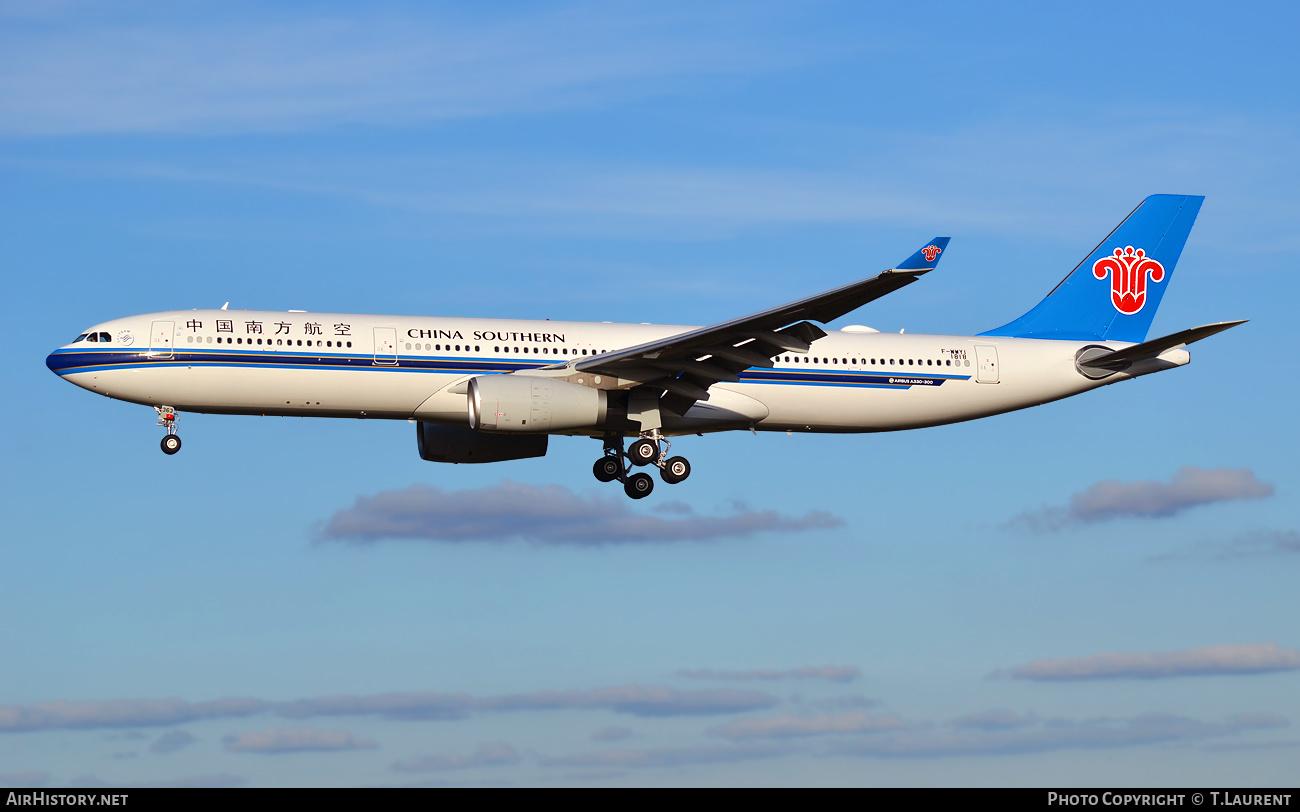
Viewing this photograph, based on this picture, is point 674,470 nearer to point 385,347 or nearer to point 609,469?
point 609,469

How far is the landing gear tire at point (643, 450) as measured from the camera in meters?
42.5

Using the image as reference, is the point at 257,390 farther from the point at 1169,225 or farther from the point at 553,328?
the point at 1169,225

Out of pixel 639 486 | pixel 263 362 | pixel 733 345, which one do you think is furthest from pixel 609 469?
pixel 263 362

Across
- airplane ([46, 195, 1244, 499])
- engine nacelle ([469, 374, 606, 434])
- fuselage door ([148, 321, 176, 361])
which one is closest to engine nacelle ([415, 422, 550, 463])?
airplane ([46, 195, 1244, 499])

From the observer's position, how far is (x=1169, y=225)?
49625 mm

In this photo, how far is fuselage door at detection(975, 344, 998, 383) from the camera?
45688mm

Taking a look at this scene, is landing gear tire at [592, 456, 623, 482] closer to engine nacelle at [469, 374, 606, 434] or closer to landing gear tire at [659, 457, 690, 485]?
landing gear tire at [659, 457, 690, 485]

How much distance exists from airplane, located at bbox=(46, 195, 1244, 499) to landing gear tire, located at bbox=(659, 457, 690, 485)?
0.14 ft

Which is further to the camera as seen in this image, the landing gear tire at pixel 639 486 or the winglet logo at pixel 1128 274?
the winglet logo at pixel 1128 274

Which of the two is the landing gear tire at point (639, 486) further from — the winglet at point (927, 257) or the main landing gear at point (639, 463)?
the winglet at point (927, 257)

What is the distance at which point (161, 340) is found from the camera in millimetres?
40156

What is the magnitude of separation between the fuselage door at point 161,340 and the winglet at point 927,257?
1874cm

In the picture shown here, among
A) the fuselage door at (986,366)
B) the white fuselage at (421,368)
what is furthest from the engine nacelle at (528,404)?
the fuselage door at (986,366)
